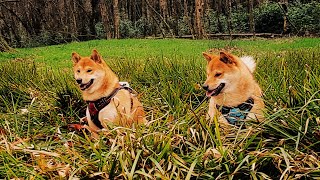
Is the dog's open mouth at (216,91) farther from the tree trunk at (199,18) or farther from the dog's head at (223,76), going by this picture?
the tree trunk at (199,18)

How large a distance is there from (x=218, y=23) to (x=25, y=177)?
36600mm

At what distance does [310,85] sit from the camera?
331 centimetres

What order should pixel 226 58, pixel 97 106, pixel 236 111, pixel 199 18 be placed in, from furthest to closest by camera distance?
1. pixel 199 18
2. pixel 97 106
3. pixel 226 58
4. pixel 236 111

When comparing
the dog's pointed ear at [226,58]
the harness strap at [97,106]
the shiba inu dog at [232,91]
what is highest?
the dog's pointed ear at [226,58]

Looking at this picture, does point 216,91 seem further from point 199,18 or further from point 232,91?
point 199,18

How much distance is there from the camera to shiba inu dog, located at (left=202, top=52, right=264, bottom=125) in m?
3.26

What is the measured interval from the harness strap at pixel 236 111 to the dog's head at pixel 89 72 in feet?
4.00

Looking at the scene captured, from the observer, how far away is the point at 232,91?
3342mm

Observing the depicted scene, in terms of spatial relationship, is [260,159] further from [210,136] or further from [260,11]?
[260,11]

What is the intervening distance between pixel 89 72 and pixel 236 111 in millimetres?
1402

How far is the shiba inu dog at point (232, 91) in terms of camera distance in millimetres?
3262

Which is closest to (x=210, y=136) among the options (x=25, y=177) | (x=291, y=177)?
(x=291, y=177)

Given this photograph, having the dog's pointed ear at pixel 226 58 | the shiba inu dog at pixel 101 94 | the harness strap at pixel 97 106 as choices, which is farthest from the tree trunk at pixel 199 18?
the dog's pointed ear at pixel 226 58

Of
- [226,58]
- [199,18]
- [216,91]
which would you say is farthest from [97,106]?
[199,18]
